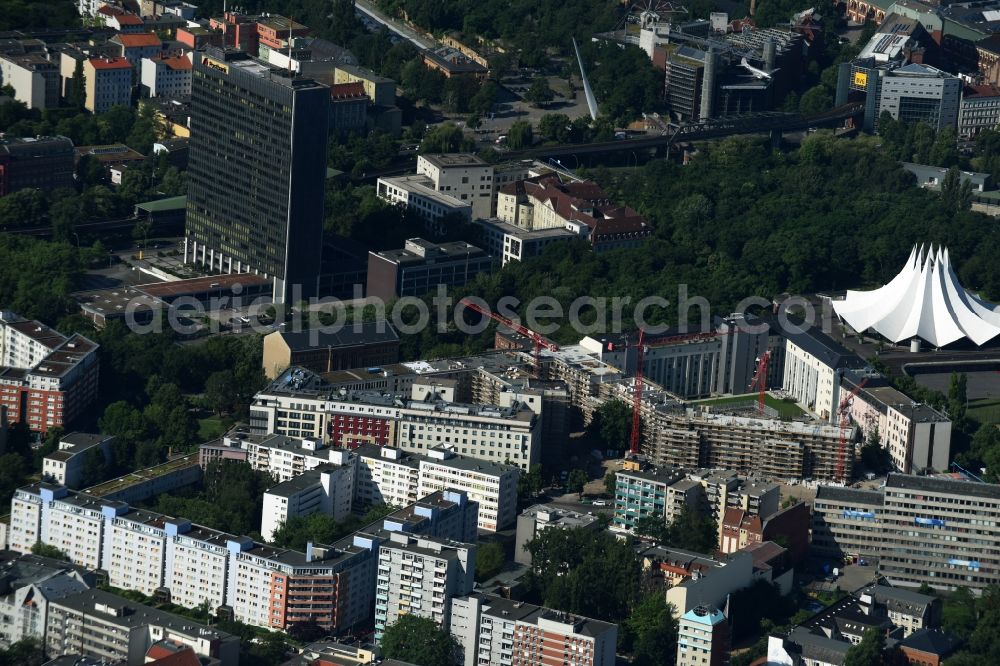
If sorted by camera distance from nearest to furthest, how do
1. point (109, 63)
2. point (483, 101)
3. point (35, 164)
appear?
point (35, 164) → point (109, 63) → point (483, 101)

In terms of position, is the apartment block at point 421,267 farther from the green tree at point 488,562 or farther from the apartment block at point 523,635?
the apartment block at point 523,635

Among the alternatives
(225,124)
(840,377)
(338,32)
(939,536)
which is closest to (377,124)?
Result: (338,32)

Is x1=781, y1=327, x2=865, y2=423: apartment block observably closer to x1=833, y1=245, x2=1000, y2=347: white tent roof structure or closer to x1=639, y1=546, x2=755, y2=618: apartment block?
x1=833, y1=245, x2=1000, y2=347: white tent roof structure

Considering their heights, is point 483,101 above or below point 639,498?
above

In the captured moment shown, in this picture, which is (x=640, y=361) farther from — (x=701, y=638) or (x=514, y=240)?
(x=701, y=638)

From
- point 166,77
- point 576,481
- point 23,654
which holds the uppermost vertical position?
point 166,77

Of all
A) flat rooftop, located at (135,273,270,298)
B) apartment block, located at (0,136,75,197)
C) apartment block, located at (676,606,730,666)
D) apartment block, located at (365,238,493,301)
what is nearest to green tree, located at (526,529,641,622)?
apartment block, located at (676,606,730,666)

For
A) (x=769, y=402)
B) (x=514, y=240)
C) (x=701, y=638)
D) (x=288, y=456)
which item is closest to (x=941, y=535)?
(x=701, y=638)
